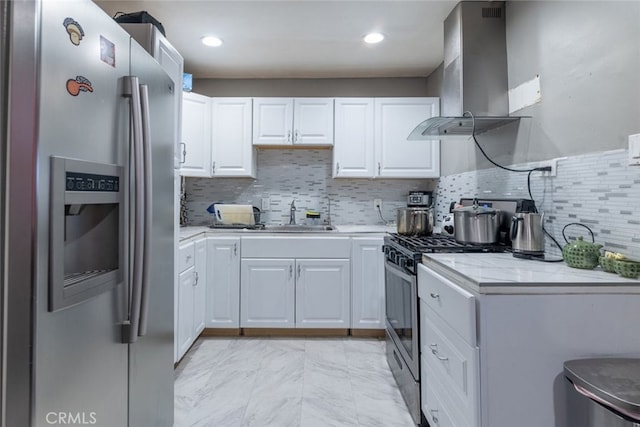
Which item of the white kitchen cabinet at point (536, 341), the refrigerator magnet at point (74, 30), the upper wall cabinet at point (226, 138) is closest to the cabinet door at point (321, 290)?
the upper wall cabinet at point (226, 138)

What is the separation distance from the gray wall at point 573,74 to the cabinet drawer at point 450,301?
0.85 meters

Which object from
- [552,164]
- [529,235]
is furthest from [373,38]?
[529,235]

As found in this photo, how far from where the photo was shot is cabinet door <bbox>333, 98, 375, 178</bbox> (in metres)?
3.01

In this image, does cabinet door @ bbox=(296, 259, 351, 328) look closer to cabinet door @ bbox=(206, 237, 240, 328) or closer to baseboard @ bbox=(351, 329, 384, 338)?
baseboard @ bbox=(351, 329, 384, 338)

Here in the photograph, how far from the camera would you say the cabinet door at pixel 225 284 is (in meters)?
2.70

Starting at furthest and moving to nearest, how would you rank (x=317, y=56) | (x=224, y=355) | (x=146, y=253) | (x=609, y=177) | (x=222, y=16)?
1. (x=317, y=56)
2. (x=224, y=355)
3. (x=222, y=16)
4. (x=609, y=177)
5. (x=146, y=253)

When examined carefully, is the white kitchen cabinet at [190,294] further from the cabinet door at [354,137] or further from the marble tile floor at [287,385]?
the cabinet door at [354,137]

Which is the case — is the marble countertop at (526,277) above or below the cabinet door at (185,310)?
above

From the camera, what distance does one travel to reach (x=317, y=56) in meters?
2.81

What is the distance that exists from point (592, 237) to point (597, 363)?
0.62 meters

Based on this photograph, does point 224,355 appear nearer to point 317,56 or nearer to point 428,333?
point 428,333

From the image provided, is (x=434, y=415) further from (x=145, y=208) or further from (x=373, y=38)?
(x=373, y=38)

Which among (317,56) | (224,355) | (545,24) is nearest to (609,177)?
(545,24)

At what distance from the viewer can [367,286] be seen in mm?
2705
